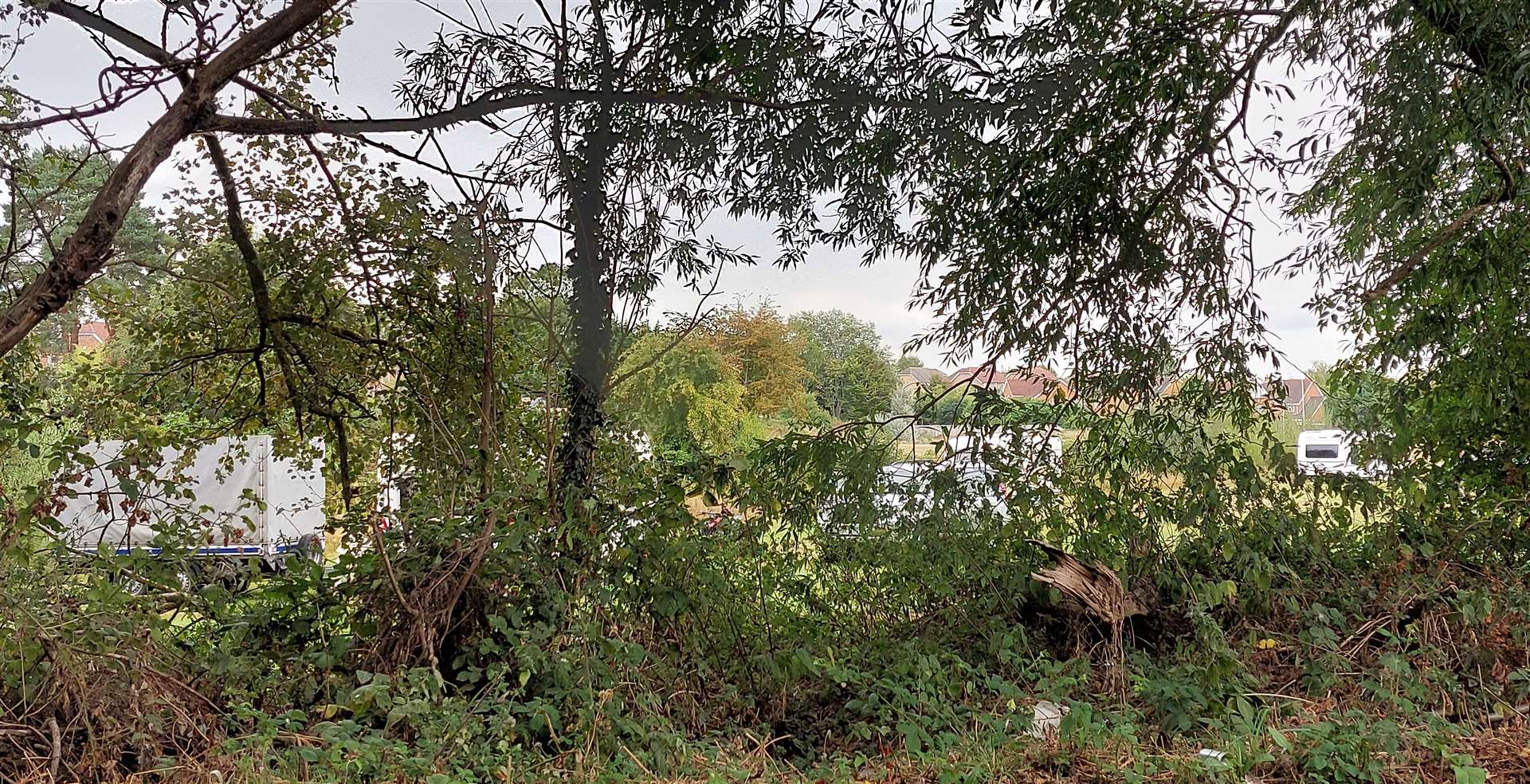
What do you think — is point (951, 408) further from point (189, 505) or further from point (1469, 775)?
point (189, 505)

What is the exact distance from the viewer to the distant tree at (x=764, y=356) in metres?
3.62

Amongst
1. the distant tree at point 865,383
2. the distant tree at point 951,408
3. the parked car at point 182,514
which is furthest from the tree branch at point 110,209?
the distant tree at point 951,408

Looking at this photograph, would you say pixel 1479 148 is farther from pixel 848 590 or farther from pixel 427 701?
pixel 427 701

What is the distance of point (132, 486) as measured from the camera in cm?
256

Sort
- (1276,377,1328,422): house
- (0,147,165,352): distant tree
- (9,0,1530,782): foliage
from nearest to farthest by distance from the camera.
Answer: (9,0,1530,782): foliage → (0,147,165,352): distant tree → (1276,377,1328,422): house

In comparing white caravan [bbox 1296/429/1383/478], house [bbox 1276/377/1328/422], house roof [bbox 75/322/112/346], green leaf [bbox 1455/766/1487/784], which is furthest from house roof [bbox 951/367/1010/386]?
house roof [bbox 75/322/112/346]

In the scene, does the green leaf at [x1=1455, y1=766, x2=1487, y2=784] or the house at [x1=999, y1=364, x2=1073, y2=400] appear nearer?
the green leaf at [x1=1455, y1=766, x2=1487, y2=784]

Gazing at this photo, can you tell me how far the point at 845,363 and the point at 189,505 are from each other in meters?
2.39

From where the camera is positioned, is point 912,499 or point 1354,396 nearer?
point 912,499

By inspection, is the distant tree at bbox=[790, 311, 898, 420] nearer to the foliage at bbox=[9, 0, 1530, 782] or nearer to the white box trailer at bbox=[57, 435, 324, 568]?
the foliage at bbox=[9, 0, 1530, 782]

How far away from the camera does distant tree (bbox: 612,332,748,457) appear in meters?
3.51

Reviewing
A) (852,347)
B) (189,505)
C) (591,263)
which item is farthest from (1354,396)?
(189,505)

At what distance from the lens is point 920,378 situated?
3697 mm

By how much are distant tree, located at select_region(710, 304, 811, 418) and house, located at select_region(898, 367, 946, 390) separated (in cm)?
40
